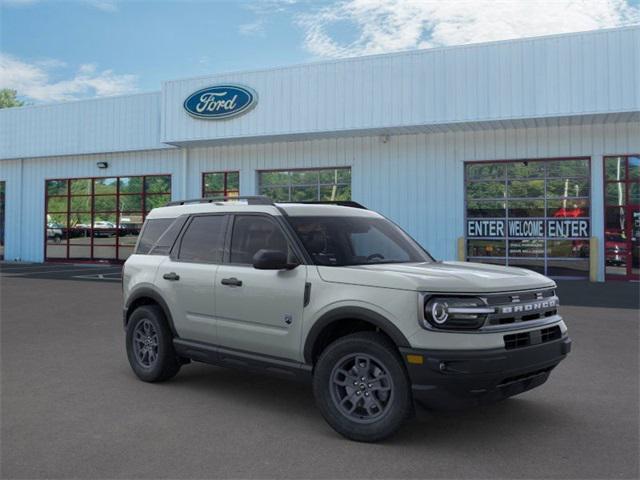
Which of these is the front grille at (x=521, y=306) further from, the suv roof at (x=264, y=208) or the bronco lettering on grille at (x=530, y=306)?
the suv roof at (x=264, y=208)

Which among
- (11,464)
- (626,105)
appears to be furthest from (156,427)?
(626,105)

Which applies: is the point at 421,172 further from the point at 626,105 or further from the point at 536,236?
the point at 626,105

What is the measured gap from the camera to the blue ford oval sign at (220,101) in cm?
2055

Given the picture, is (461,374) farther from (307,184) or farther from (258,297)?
(307,184)

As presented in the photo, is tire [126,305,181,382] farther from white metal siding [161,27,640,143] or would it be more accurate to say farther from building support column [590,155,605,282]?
building support column [590,155,605,282]

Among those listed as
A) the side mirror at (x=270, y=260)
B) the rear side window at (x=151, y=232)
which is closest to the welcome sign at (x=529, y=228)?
the rear side window at (x=151, y=232)

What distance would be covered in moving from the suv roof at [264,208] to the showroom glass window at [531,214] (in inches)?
534

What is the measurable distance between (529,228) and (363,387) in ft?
50.9

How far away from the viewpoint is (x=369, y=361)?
178 inches

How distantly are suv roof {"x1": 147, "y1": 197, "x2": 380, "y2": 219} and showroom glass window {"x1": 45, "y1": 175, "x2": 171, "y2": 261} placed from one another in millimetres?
18208

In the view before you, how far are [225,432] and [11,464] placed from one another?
1468mm

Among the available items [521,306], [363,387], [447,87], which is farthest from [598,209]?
[363,387]

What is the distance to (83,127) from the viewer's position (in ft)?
84.2

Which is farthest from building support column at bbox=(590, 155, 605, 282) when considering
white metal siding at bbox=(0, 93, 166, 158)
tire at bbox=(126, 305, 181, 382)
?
white metal siding at bbox=(0, 93, 166, 158)
